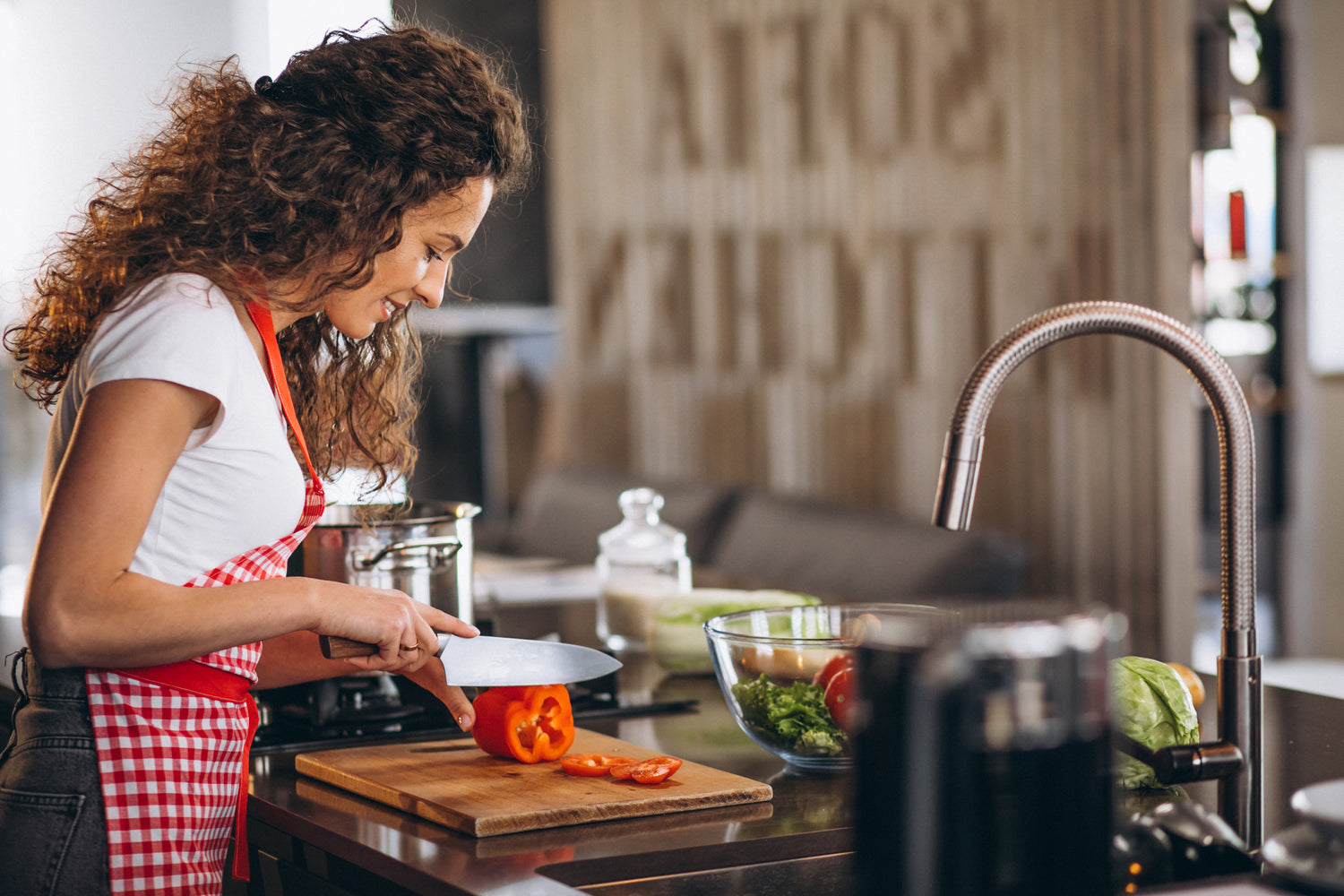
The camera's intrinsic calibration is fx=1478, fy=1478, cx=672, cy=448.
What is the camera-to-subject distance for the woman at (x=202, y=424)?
45.0 inches

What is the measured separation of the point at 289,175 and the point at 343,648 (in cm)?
41

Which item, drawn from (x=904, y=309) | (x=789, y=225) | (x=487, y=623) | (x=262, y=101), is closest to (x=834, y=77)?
(x=789, y=225)

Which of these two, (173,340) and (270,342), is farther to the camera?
(270,342)

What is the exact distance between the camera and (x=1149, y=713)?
124 cm

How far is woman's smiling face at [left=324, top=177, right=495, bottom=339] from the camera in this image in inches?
53.4

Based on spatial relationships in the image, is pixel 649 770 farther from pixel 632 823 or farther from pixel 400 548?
pixel 400 548

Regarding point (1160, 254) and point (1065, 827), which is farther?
point (1160, 254)

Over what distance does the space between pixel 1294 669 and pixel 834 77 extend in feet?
8.22

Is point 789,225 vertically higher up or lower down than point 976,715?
higher up

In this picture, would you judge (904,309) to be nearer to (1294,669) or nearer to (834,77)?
(834,77)

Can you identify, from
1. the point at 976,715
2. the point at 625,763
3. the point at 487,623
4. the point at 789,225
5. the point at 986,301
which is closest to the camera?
the point at 976,715

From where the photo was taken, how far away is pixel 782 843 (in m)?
1.16

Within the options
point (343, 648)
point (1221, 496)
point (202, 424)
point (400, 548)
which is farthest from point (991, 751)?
point (400, 548)

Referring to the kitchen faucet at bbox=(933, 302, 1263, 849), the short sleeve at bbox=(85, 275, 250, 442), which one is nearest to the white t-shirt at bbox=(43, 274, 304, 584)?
the short sleeve at bbox=(85, 275, 250, 442)
